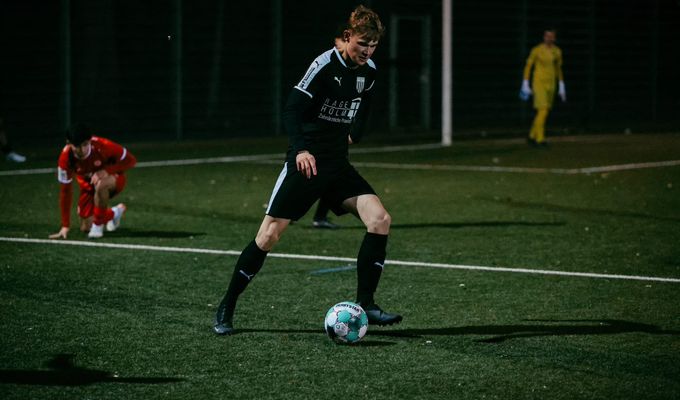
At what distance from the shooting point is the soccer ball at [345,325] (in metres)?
6.91

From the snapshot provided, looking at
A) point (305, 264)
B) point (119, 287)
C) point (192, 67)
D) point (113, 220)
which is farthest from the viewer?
point (192, 67)

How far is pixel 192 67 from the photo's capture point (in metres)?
26.5

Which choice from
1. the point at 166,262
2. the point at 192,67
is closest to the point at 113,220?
the point at 166,262

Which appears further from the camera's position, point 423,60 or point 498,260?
point 423,60

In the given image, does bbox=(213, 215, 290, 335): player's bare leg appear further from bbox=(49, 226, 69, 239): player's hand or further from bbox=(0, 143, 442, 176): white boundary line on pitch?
bbox=(0, 143, 442, 176): white boundary line on pitch

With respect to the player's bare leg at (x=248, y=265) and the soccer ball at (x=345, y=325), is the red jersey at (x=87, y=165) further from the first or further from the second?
the soccer ball at (x=345, y=325)

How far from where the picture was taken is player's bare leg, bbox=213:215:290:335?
7.26 metres

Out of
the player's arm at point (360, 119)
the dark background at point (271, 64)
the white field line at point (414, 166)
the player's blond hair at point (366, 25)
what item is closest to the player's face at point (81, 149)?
the player's arm at point (360, 119)

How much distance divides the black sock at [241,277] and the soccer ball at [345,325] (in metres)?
0.62

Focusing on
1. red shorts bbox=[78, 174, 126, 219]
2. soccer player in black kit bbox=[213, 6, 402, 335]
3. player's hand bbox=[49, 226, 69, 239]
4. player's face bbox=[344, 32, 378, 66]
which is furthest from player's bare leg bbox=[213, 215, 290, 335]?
red shorts bbox=[78, 174, 126, 219]

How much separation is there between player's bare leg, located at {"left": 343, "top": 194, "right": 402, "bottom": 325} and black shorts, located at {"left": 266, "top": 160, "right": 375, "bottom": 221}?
3.0 inches

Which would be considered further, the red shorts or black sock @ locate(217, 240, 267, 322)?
the red shorts

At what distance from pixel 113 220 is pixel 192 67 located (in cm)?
1519

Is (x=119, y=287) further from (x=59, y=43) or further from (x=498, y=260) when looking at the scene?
(x=59, y=43)
